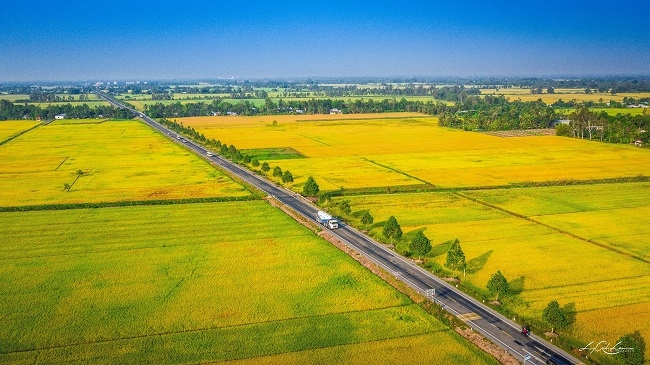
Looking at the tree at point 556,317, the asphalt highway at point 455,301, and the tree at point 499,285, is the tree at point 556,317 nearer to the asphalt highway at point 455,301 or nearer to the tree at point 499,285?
the asphalt highway at point 455,301

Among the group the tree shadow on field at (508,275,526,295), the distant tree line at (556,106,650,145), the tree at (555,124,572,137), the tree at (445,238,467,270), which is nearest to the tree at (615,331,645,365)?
the tree shadow on field at (508,275,526,295)

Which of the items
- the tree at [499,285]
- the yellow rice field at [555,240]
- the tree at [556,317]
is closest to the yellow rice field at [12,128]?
the yellow rice field at [555,240]

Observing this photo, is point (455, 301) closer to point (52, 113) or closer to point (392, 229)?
point (392, 229)

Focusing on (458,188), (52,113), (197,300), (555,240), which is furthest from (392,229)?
(52,113)

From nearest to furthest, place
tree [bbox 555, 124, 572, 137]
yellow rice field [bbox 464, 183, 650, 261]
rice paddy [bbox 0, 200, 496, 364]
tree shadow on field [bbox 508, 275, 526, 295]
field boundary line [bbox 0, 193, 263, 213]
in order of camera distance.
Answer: rice paddy [bbox 0, 200, 496, 364], tree shadow on field [bbox 508, 275, 526, 295], yellow rice field [bbox 464, 183, 650, 261], field boundary line [bbox 0, 193, 263, 213], tree [bbox 555, 124, 572, 137]

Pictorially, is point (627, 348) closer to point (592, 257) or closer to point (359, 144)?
point (592, 257)

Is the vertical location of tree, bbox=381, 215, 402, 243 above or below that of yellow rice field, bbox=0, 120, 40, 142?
above

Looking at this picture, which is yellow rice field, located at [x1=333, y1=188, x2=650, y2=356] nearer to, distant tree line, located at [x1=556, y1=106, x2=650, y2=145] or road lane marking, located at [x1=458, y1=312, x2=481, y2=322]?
road lane marking, located at [x1=458, y1=312, x2=481, y2=322]
